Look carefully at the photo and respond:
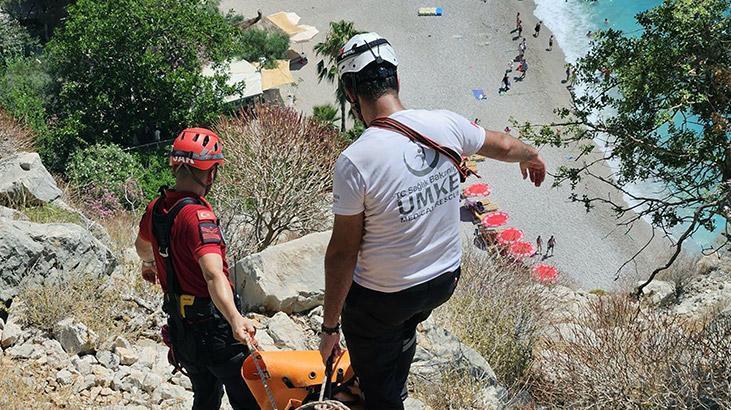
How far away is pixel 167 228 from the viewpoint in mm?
4137

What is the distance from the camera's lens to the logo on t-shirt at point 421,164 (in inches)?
134

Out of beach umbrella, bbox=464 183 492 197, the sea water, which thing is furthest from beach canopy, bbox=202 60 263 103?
the sea water

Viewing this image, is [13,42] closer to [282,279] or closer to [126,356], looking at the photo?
[282,279]

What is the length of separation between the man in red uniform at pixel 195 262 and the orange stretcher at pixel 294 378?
0.18m

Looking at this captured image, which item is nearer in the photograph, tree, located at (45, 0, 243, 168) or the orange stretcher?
the orange stretcher

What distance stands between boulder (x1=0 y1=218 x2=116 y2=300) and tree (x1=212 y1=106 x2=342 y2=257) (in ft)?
18.1

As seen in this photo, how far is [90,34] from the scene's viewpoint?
2242 cm

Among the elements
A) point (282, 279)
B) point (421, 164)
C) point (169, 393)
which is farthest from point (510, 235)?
point (421, 164)

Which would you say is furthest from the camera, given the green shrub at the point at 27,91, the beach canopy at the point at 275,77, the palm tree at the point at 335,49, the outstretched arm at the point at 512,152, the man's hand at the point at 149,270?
the beach canopy at the point at 275,77

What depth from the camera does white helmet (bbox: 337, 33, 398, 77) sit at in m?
3.48

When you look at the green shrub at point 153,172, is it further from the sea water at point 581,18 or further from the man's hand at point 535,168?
the sea water at point 581,18

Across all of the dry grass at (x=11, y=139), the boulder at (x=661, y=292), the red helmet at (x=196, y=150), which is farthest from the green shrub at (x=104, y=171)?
the red helmet at (x=196, y=150)

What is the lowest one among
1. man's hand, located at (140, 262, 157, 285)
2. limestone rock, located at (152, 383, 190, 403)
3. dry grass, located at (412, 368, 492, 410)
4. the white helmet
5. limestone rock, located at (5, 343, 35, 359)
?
limestone rock, located at (5, 343, 35, 359)

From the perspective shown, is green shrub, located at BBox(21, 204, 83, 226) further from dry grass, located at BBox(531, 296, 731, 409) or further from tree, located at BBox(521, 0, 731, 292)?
dry grass, located at BBox(531, 296, 731, 409)
